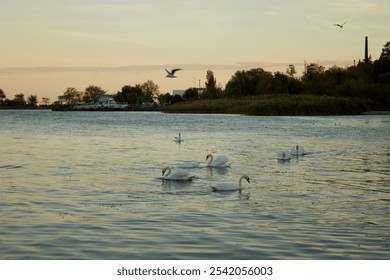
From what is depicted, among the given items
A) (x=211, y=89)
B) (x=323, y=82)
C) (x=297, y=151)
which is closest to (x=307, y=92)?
(x=323, y=82)

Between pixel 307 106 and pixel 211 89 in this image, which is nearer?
pixel 307 106

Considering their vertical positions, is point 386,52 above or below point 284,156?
above

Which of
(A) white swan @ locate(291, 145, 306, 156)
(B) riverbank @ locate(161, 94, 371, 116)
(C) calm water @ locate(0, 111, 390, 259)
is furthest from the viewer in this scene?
(B) riverbank @ locate(161, 94, 371, 116)

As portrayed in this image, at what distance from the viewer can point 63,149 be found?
42125 mm

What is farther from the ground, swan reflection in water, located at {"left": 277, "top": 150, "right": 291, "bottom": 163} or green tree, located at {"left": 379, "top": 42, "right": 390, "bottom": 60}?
green tree, located at {"left": 379, "top": 42, "right": 390, "bottom": 60}

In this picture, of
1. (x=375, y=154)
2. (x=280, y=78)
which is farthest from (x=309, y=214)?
(x=280, y=78)

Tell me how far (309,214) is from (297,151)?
19.1 m

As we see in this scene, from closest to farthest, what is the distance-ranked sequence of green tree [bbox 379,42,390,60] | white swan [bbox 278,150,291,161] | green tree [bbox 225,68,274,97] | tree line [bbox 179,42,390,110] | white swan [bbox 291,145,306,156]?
white swan [bbox 278,150,291,161] → white swan [bbox 291,145,306,156] → tree line [bbox 179,42,390,110] → green tree [bbox 379,42,390,60] → green tree [bbox 225,68,274,97]

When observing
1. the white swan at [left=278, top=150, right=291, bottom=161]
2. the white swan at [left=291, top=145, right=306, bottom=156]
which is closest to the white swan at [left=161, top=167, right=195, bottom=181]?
the white swan at [left=278, top=150, right=291, bottom=161]

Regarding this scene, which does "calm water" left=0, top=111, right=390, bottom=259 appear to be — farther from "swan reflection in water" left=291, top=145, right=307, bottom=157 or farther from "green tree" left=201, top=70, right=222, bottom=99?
"green tree" left=201, top=70, right=222, bottom=99

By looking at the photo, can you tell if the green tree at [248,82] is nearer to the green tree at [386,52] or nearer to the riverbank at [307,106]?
the green tree at [386,52]

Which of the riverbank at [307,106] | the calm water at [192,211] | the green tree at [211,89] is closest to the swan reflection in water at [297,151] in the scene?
the calm water at [192,211]

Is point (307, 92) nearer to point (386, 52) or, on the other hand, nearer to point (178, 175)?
point (386, 52)

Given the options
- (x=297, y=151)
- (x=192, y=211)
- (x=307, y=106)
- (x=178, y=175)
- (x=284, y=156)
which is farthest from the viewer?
(x=307, y=106)
